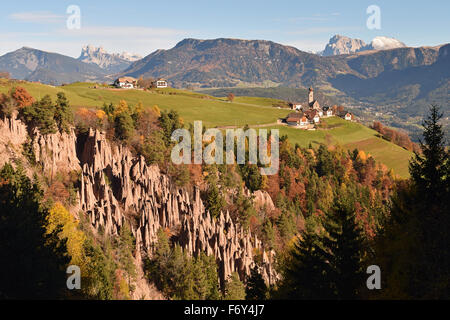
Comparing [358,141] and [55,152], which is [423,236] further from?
[358,141]

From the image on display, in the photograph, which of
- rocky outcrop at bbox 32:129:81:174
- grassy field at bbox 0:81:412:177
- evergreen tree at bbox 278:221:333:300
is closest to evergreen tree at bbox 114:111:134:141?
rocky outcrop at bbox 32:129:81:174

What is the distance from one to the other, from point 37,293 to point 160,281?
2747cm

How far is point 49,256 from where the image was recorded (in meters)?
33.4

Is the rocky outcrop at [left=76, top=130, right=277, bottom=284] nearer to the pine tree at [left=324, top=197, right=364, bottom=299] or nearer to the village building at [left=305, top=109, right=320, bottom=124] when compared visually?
the pine tree at [left=324, top=197, right=364, bottom=299]

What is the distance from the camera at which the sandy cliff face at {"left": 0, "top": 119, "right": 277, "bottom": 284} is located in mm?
56688

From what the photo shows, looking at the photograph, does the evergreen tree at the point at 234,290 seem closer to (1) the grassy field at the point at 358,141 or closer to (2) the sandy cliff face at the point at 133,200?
(2) the sandy cliff face at the point at 133,200

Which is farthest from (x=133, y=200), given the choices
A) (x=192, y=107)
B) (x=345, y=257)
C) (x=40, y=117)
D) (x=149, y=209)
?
(x=192, y=107)

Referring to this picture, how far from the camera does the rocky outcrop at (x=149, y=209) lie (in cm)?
5678

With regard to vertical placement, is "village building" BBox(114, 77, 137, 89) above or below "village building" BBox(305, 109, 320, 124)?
above

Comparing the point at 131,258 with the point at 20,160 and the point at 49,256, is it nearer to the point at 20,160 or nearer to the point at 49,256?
the point at 49,256

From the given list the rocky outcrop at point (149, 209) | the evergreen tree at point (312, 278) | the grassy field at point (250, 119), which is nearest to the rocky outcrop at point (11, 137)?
the rocky outcrop at point (149, 209)

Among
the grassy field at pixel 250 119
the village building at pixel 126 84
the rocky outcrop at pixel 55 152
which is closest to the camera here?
the rocky outcrop at pixel 55 152

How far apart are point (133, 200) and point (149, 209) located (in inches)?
238
